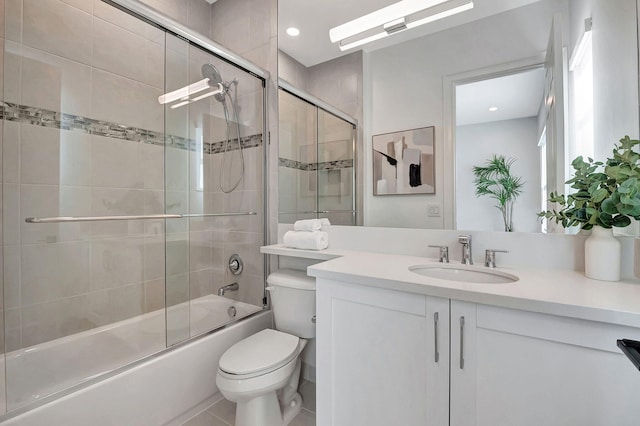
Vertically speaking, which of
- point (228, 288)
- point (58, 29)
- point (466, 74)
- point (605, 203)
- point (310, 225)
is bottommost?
point (228, 288)

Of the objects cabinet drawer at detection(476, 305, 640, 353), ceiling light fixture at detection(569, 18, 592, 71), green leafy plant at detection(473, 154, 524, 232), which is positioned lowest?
cabinet drawer at detection(476, 305, 640, 353)

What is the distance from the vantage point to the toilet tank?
4.92 feet

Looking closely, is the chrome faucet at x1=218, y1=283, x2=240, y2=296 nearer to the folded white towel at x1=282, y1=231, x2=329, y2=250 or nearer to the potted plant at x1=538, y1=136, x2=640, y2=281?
the folded white towel at x1=282, y1=231, x2=329, y2=250

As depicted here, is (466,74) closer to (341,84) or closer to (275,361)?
(341,84)

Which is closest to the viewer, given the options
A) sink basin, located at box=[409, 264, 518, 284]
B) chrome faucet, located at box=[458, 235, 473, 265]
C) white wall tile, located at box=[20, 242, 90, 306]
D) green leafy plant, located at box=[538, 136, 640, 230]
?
green leafy plant, located at box=[538, 136, 640, 230]

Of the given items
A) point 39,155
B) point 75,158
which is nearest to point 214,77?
point 75,158

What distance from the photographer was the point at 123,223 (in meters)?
1.83

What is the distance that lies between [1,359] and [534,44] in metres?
2.76

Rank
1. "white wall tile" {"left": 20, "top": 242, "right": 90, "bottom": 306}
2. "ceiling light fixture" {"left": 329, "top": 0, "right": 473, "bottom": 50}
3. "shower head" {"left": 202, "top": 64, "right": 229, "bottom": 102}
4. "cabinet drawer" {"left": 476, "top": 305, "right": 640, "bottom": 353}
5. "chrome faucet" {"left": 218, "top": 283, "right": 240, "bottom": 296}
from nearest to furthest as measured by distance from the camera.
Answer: "cabinet drawer" {"left": 476, "top": 305, "right": 640, "bottom": 353}
"ceiling light fixture" {"left": 329, "top": 0, "right": 473, "bottom": 50}
"white wall tile" {"left": 20, "top": 242, "right": 90, "bottom": 306}
"shower head" {"left": 202, "top": 64, "right": 229, "bottom": 102}
"chrome faucet" {"left": 218, "top": 283, "right": 240, "bottom": 296}

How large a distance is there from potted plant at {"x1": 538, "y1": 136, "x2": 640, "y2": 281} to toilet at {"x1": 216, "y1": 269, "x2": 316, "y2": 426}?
3.75 ft

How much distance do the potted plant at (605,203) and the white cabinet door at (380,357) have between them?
1.87 ft

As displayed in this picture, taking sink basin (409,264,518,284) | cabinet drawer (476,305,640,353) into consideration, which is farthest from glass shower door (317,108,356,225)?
cabinet drawer (476,305,640,353)

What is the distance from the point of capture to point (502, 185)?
1199 millimetres

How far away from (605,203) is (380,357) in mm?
885
